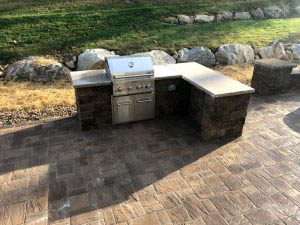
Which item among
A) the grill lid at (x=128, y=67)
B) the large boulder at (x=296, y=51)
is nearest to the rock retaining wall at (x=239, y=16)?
the large boulder at (x=296, y=51)

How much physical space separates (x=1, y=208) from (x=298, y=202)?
4.08 m

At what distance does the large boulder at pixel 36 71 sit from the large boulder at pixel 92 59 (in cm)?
55

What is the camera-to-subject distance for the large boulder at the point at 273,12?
1409cm

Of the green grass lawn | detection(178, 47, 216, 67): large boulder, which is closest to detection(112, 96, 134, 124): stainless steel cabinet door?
the green grass lawn

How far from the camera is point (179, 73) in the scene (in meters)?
5.76

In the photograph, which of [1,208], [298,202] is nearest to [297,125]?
[298,202]

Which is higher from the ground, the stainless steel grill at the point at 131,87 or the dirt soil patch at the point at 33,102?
the stainless steel grill at the point at 131,87

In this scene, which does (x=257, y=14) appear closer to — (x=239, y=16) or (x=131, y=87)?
(x=239, y=16)

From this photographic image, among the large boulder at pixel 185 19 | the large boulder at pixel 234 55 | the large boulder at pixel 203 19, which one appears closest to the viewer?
the large boulder at pixel 234 55

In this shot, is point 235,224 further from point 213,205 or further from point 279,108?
point 279,108

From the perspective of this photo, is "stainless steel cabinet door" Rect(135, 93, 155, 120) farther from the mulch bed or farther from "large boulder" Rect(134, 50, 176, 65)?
"large boulder" Rect(134, 50, 176, 65)

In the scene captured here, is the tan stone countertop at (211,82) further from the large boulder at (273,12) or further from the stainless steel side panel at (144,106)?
the large boulder at (273,12)

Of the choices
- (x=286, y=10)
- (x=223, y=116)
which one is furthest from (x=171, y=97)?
(x=286, y=10)

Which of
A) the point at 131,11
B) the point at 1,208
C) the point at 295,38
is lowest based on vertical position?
the point at 1,208
